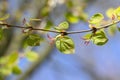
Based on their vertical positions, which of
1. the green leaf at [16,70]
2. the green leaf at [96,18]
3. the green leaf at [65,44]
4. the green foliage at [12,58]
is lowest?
the green leaf at [16,70]

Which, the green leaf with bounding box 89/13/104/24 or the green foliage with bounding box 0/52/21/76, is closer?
the green leaf with bounding box 89/13/104/24

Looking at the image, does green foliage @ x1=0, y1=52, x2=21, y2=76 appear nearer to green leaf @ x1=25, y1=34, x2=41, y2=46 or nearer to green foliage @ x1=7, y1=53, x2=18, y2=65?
green foliage @ x1=7, y1=53, x2=18, y2=65

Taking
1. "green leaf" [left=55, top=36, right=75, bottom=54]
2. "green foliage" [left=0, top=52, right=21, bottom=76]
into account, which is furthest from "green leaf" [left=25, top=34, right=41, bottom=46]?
"green foliage" [left=0, top=52, right=21, bottom=76]

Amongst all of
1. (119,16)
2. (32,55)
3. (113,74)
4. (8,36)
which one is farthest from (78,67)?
(119,16)

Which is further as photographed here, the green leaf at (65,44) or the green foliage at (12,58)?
the green foliage at (12,58)

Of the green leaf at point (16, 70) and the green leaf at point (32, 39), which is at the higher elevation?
the green leaf at point (32, 39)

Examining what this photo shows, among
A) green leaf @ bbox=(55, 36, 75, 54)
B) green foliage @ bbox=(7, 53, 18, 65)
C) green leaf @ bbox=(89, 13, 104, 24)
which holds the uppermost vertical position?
green leaf @ bbox=(89, 13, 104, 24)

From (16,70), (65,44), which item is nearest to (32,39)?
(65,44)

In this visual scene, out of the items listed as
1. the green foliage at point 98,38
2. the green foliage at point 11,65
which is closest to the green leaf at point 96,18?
the green foliage at point 98,38

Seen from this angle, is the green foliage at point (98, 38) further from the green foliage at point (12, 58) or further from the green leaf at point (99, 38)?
the green foliage at point (12, 58)
